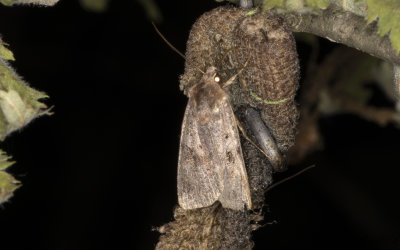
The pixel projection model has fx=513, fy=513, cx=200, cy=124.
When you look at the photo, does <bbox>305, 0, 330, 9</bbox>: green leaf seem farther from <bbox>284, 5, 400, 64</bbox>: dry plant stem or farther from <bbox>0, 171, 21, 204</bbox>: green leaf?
<bbox>0, 171, 21, 204</bbox>: green leaf

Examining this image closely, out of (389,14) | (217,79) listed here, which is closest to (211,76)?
(217,79)

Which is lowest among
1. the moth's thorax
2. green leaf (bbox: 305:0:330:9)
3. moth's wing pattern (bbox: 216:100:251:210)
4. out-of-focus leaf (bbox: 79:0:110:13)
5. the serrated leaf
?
moth's wing pattern (bbox: 216:100:251:210)

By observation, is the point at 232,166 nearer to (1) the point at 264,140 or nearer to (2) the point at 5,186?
(1) the point at 264,140

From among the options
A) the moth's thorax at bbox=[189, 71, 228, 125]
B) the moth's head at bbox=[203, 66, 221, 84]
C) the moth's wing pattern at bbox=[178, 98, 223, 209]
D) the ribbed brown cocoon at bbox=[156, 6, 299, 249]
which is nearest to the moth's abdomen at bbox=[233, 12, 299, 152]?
the ribbed brown cocoon at bbox=[156, 6, 299, 249]

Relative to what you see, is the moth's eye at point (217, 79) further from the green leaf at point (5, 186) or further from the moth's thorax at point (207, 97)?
the green leaf at point (5, 186)

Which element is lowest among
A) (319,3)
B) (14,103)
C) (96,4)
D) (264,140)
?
(264,140)

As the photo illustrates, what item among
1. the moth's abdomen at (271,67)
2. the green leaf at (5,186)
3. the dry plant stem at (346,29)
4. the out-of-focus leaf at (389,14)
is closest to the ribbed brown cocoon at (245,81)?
the moth's abdomen at (271,67)

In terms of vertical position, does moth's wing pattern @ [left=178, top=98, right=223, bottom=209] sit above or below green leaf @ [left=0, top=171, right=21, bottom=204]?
below
